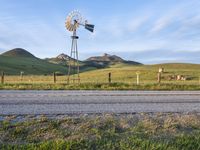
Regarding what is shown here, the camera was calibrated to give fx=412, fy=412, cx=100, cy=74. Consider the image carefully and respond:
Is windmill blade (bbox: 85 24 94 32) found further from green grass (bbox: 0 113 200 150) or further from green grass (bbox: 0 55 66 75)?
green grass (bbox: 0 55 66 75)

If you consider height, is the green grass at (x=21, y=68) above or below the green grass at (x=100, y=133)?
above

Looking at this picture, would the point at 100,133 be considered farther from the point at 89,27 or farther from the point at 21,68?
the point at 21,68

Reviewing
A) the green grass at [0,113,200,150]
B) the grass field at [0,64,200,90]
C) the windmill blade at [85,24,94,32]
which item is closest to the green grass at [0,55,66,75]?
the grass field at [0,64,200,90]

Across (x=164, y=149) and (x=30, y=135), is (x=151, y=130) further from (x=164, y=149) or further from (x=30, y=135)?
(x=30, y=135)

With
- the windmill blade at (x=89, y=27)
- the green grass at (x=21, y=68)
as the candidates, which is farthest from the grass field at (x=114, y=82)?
the green grass at (x=21, y=68)

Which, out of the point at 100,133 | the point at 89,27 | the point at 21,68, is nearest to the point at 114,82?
the point at 89,27

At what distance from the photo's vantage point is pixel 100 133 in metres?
8.22

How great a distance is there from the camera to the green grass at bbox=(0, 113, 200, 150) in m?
7.34

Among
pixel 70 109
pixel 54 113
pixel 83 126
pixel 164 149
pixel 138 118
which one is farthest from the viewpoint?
pixel 70 109

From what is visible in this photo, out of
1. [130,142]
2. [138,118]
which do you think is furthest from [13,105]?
[130,142]

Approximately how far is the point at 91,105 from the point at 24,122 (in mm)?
5033

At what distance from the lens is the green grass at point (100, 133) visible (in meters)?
7.34

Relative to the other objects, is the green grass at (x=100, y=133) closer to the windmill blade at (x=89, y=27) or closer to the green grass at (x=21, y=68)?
the windmill blade at (x=89, y=27)

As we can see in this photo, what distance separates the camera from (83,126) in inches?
340
